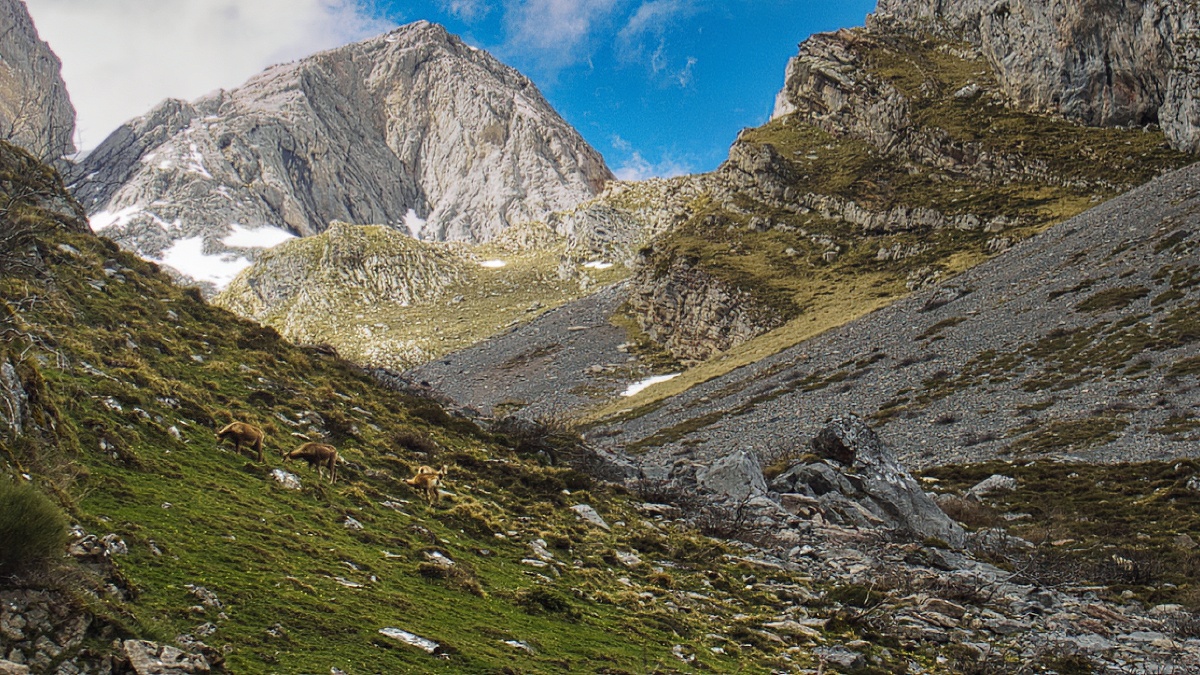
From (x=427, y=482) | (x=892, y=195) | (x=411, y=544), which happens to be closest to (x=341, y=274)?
(x=892, y=195)

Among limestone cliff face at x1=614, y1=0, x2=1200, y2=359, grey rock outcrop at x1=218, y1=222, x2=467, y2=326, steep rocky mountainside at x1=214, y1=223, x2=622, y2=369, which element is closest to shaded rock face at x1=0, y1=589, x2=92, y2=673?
limestone cliff face at x1=614, y1=0, x2=1200, y2=359

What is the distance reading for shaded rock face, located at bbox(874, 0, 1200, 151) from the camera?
9069cm

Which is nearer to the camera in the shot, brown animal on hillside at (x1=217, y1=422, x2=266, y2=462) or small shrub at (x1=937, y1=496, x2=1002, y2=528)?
brown animal on hillside at (x1=217, y1=422, x2=266, y2=462)

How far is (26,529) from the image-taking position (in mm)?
6434

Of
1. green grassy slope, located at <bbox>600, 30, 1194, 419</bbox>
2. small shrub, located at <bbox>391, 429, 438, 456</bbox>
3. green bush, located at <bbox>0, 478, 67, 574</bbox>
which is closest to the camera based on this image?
green bush, located at <bbox>0, 478, 67, 574</bbox>

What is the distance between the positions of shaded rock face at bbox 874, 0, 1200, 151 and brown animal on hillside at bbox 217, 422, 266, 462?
363 ft

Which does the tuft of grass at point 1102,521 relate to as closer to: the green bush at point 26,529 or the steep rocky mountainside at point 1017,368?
the steep rocky mountainside at point 1017,368

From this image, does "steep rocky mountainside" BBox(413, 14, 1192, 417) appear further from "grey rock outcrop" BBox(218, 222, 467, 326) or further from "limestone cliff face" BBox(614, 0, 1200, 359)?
"grey rock outcrop" BBox(218, 222, 467, 326)

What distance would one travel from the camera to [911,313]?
6856cm

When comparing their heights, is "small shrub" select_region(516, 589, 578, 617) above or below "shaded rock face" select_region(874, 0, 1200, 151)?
below

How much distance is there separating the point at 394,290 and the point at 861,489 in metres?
151

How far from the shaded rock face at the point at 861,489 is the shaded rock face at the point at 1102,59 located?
310ft

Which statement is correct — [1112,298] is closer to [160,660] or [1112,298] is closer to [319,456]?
[319,456]

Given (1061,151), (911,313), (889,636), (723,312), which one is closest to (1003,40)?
(1061,151)
